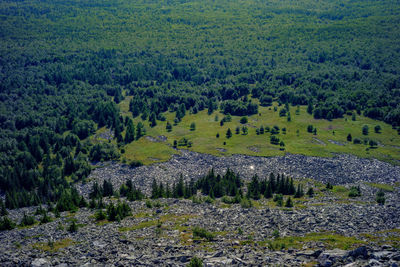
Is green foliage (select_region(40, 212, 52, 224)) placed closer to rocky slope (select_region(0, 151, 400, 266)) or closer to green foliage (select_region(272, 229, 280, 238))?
rocky slope (select_region(0, 151, 400, 266))

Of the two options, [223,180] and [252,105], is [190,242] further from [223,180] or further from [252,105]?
[252,105]

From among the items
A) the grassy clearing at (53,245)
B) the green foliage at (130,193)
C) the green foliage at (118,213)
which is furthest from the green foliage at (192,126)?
the grassy clearing at (53,245)

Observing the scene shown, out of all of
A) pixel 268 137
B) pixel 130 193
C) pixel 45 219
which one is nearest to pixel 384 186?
pixel 268 137

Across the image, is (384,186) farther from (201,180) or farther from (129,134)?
(129,134)

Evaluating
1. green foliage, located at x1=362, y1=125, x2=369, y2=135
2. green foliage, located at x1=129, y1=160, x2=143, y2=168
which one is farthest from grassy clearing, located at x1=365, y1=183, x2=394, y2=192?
green foliage, located at x1=129, y1=160, x2=143, y2=168

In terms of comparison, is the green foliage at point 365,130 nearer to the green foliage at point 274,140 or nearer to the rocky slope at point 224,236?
the green foliage at point 274,140

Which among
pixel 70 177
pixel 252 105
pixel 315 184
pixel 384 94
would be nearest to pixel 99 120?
pixel 70 177
